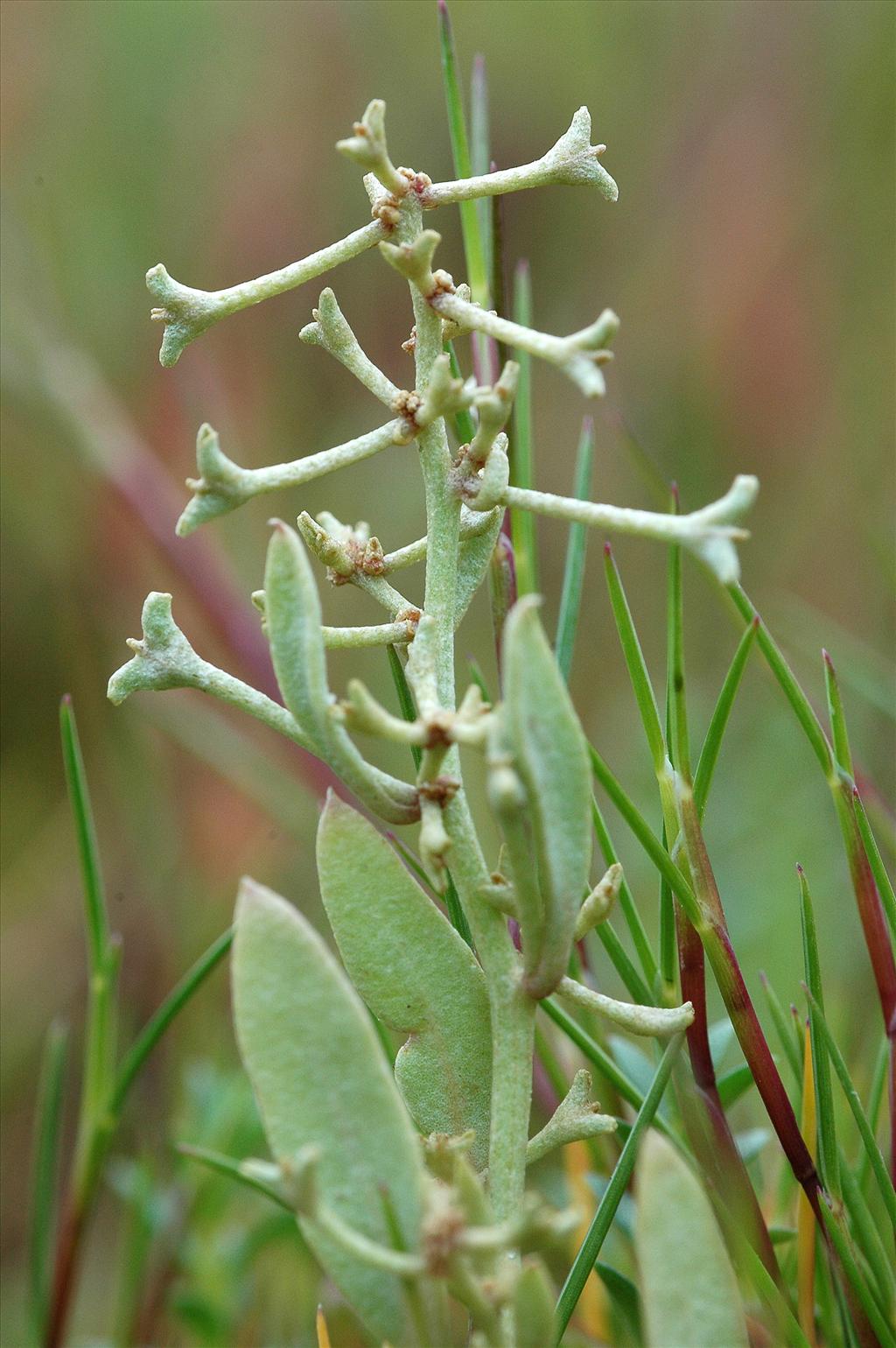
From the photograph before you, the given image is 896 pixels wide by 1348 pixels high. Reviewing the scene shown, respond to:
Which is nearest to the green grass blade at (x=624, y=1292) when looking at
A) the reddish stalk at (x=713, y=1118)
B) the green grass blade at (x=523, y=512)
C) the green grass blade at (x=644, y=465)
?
the reddish stalk at (x=713, y=1118)

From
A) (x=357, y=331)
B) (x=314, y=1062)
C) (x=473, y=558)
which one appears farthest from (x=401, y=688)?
(x=357, y=331)

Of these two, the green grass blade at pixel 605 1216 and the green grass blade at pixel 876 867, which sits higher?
the green grass blade at pixel 876 867

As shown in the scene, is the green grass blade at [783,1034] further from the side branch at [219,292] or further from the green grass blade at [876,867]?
the side branch at [219,292]

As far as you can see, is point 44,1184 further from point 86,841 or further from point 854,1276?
point 854,1276

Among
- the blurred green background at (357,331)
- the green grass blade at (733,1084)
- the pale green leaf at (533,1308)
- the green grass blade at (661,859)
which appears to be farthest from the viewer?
the blurred green background at (357,331)

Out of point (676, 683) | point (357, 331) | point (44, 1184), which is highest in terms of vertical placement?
point (357, 331)

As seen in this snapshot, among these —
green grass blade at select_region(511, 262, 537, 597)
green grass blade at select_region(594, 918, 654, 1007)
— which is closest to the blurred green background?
green grass blade at select_region(511, 262, 537, 597)
